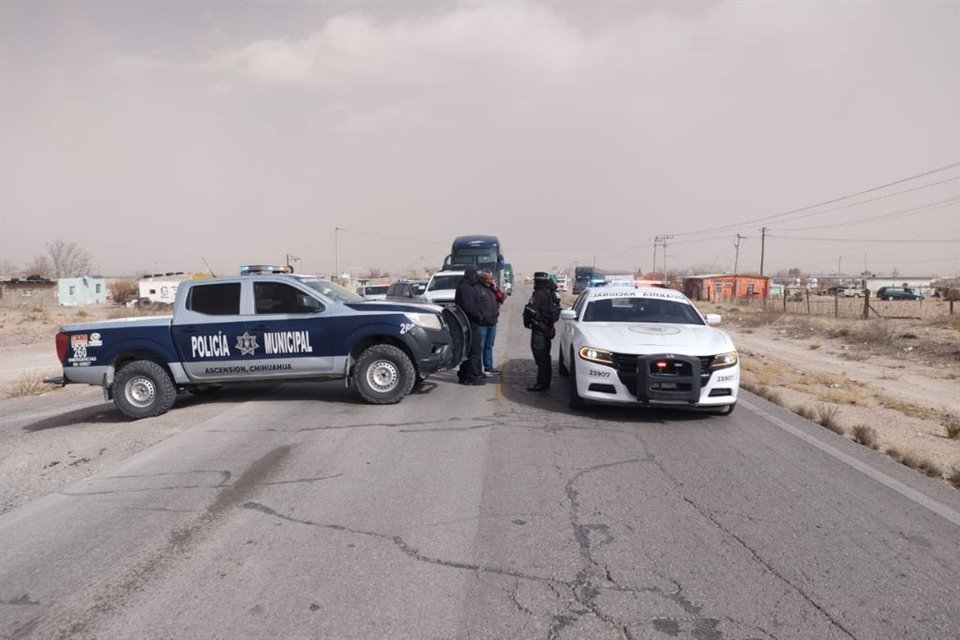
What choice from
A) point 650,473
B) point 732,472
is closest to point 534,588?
point 650,473

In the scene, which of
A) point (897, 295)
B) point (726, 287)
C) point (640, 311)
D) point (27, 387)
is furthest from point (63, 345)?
point (897, 295)

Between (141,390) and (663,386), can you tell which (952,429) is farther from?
(141,390)

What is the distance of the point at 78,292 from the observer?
204 feet

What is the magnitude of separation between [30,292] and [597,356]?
70501mm

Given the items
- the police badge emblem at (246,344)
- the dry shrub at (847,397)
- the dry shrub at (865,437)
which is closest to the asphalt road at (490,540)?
the dry shrub at (865,437)

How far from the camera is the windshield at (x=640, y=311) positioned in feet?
31.3

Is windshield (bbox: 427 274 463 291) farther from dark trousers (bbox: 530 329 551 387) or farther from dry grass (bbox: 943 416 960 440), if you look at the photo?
dry grass (bbox: 943 416 960 440)

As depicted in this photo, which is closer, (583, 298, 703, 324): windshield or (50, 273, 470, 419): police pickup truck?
(50, 273, 470, 419): police pickup truck

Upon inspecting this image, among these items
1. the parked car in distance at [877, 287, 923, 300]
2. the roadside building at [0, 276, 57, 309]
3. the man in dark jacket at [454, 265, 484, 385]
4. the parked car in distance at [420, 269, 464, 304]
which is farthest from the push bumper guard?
the parked car in distance at [877, 287, 923, 300]

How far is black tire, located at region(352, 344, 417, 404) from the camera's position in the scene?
353 inches

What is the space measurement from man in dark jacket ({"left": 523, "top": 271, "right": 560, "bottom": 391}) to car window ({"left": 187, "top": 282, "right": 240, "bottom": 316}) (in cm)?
420

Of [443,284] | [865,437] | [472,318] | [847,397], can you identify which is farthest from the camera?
[443,284]

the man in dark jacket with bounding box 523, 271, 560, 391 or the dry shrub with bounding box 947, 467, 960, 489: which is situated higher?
the man in dark jacket with bounding box 523, 271, 560, 391

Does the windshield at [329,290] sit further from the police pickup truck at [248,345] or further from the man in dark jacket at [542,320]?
the man in dark jacket at [542,320]
